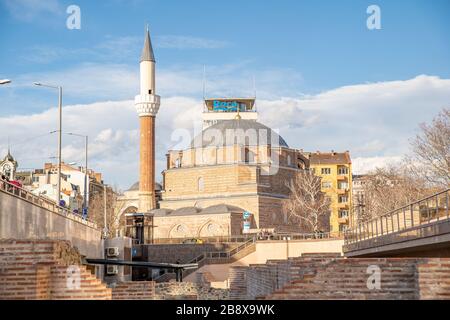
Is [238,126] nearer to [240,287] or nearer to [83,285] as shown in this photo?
[240,287]

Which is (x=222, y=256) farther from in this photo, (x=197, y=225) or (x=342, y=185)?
(x=342, y=185)

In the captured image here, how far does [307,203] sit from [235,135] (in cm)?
1129

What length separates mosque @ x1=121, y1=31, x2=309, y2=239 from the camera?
243ft

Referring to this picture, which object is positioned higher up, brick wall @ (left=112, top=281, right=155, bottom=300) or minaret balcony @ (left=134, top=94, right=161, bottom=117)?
minaret balcony @ (left=134, top=94, right=161, bottom=117)

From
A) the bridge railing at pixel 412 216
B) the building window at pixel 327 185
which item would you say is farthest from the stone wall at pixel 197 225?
the bridge railing at pixel 412 216

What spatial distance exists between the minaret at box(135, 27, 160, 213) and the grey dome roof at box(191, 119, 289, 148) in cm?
792

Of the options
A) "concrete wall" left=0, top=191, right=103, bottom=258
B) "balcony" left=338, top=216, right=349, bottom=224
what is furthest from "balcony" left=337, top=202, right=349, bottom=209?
"concrete wall" left=0, top=191, right=103, bottom=258

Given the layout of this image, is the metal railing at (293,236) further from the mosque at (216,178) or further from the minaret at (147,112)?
the minaret at (147,112)

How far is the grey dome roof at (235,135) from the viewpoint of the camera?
265 feet

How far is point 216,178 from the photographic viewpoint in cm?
7862

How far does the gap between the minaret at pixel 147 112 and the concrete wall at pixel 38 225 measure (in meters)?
33.3

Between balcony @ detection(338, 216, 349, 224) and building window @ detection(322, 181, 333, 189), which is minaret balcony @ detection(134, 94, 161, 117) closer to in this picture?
balcony @ detection(338, 216, 349, 224)

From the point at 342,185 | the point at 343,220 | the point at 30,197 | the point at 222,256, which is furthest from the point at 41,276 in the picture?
the point at 342,185

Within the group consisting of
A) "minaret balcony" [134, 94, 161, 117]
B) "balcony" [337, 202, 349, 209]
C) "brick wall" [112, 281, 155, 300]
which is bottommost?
"brick wall" [112, 281, 155, 300]
